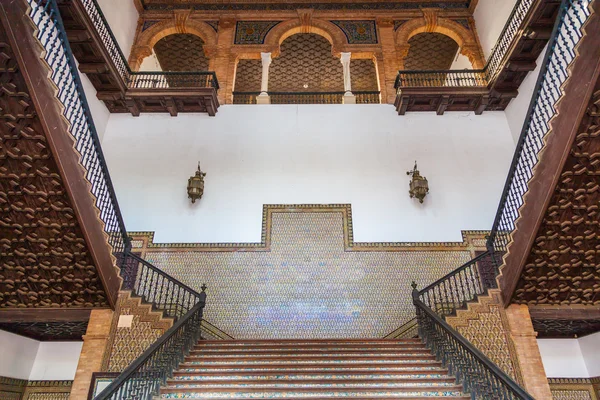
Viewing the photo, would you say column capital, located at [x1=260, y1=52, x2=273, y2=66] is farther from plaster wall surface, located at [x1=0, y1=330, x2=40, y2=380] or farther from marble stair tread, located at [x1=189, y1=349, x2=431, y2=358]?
plaster wall surface, located at [x1=0, y1=330, x2=40, y2=380]

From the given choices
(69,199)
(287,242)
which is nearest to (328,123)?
(287,242)

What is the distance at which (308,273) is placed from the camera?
682 centimetres

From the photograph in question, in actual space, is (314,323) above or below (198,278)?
below

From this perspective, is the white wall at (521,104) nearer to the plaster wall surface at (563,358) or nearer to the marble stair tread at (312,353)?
the plaster wall surface at (563,358)

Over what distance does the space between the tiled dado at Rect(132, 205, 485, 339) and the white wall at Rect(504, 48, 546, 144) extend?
2.43m

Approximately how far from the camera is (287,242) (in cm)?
707

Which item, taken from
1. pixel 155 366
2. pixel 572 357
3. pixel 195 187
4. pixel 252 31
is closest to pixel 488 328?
pixel 572 357

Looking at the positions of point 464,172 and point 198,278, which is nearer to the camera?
point 198,278

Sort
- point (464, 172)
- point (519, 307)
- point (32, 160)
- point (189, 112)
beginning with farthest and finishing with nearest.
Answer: point (189, 112) < point (464, 172) < point (519, 307) < point (32, 160)

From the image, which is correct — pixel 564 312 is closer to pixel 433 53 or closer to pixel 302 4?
pixel 433 53

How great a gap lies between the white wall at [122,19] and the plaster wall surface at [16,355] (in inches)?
234

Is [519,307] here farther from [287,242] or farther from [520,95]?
[520,95]

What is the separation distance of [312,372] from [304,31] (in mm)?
7826

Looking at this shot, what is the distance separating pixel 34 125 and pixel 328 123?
5478mm
